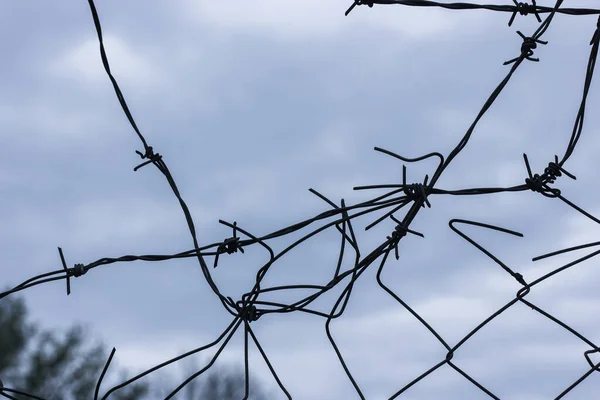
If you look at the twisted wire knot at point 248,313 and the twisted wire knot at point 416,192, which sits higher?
the twisted wire knot at point 416,192

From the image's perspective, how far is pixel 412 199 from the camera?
4.05 feet

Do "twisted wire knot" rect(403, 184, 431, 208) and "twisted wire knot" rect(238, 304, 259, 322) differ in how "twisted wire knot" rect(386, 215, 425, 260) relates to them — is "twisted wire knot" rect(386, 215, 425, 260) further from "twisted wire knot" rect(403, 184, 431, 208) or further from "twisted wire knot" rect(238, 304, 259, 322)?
"twisted wire knot" rect(238, 304, 259, 322)

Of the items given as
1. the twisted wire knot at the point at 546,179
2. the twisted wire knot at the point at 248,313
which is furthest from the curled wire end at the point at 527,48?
the twisted wire knot at the point at 248,313

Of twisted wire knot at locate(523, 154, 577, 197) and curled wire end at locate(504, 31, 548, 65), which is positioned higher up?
curled wire end at locate(504, 31, 548, 65)

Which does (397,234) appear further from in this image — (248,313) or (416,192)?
(248,313)

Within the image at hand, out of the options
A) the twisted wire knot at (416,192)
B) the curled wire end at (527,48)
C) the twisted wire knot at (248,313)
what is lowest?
the twisted wire knot at (248,313)

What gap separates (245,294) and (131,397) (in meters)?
3.97

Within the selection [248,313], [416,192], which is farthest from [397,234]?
[248,313]

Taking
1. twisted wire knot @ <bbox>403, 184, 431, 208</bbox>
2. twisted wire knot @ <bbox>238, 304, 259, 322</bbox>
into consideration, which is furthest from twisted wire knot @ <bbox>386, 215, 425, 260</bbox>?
twisted wire knot @ <bbox>238, 304, 259, 322</bbox>

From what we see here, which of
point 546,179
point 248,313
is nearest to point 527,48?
point 546,179

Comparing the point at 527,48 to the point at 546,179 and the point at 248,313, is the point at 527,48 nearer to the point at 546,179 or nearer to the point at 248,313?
the point at 546,179

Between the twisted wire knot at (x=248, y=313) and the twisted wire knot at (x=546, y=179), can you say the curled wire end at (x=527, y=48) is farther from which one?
the twisted wire knot at (x=248, y=313)

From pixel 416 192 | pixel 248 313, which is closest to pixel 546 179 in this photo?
pixel 416 192

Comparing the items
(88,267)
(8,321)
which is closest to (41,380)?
(8,321)
